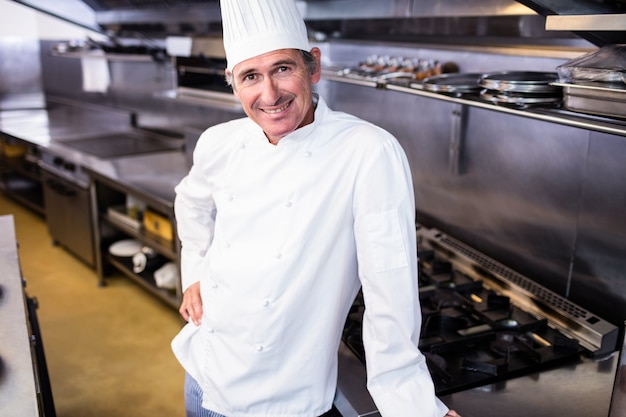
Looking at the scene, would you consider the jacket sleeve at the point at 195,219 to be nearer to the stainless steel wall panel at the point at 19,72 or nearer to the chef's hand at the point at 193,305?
the chef's hand at the point at 193,305

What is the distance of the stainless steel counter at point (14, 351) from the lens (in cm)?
128

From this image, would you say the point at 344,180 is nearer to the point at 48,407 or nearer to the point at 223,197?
the point at 223,197

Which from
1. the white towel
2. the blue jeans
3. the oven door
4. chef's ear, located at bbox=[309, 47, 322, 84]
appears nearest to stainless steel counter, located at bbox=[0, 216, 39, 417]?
the blue jeans

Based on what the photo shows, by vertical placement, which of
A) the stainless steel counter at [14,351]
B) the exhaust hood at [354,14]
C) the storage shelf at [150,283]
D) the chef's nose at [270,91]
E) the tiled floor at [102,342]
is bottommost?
the tiled floor at [102,342]

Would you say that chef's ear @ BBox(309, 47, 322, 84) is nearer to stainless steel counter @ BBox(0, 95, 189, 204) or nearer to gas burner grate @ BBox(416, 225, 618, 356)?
gas burner grate @ BBox(416, 225, 618, 356)

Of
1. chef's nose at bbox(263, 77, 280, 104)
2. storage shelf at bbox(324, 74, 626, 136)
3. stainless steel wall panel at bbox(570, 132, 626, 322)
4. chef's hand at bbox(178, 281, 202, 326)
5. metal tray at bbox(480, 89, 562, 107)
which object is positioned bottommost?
chef's hand at bbox(178, 281, 202, 326)

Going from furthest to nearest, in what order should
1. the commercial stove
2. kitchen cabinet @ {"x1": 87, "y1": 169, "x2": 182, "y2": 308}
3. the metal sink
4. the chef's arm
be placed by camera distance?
the metal sink → kitchen cabinet @ {"x1": 87, "y1": 169, "x2": 182, "y2": 308} → the chef's arm → the commercial stove

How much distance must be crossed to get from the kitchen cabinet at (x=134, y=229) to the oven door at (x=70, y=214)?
0.28ft

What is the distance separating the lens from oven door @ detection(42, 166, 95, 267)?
3822mm

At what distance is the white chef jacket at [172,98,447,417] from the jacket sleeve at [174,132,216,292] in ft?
0.42

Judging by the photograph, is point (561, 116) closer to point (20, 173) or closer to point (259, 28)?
point (259, 28)

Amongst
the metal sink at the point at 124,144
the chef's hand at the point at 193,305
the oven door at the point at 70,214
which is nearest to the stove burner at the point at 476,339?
the chef's hand at the point at 193,305

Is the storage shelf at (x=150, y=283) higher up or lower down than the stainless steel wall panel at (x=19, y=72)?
lower down

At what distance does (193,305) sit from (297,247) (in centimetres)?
46
